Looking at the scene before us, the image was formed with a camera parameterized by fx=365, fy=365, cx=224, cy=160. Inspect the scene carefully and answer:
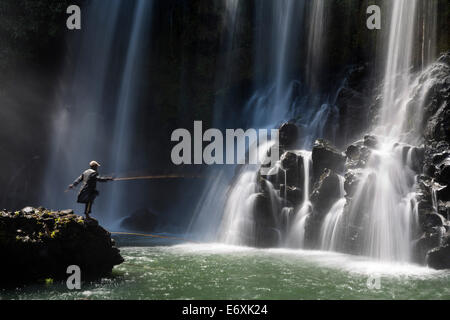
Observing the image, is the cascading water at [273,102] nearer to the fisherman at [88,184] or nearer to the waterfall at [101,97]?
the fisherman at [88,184]

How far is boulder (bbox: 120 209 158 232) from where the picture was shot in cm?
2669

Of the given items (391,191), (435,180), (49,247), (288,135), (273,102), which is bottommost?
(49,247)

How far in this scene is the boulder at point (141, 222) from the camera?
87.6ft

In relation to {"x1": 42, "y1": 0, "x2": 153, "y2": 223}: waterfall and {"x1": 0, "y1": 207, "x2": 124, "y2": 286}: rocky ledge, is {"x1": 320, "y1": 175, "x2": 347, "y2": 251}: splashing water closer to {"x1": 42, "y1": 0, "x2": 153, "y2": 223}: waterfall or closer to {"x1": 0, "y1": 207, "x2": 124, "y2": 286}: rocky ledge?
{"x1": 0, "y1": 207, "x2": 124, "y2": 286}: rocky ledge

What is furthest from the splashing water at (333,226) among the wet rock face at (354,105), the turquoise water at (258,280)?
the wet rock face at (354,105)

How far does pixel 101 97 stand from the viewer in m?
31.6

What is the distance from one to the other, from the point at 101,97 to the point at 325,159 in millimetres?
21965

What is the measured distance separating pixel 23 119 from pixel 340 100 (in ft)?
78.5

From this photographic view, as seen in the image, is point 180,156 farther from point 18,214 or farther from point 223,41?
point 18,214

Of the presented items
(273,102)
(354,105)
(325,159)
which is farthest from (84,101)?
(325,159)

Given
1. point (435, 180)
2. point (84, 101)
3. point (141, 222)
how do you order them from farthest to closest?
point (84, 101), point (141, 222), point (435, 180)

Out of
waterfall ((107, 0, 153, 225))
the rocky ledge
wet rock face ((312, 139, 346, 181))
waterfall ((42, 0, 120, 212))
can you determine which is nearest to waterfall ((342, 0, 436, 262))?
wet rock face ((312, 139, 346, 181))

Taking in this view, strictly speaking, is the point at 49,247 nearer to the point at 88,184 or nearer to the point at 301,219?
the point at 88,184
